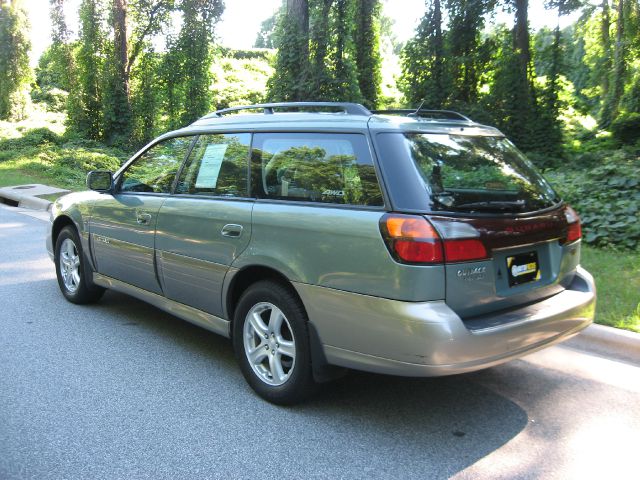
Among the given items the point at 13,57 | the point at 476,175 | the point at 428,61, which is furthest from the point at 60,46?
the point at 476,175

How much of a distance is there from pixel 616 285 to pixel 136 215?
4.55m

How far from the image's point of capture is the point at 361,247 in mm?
3170

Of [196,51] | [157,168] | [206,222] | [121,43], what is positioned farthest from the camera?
[121,43]

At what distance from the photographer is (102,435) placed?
10.9 ft

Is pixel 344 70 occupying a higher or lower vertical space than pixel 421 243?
higher

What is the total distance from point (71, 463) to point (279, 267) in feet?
4.97

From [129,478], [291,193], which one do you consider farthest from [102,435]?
[291,193]

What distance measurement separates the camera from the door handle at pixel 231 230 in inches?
153

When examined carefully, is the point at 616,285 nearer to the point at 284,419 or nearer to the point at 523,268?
the point at 523,268

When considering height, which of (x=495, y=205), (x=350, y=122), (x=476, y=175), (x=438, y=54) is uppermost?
(x=438, y=54)

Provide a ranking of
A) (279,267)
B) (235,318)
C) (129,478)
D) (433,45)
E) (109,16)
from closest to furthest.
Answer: (129,478)
(279,267)
(235,318)
(433,45)
(109,16)

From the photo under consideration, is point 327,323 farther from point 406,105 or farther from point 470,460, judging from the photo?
point 406,105

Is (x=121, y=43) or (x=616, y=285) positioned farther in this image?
(x=121, y=43)

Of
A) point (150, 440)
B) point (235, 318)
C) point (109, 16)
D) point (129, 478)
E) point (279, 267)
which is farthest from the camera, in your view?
point (109, 16)
